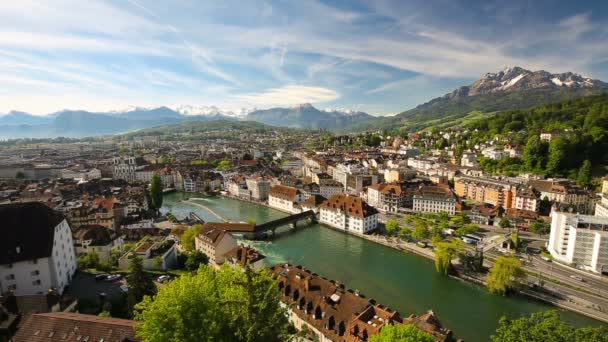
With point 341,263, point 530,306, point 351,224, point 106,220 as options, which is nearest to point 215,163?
point 106,220

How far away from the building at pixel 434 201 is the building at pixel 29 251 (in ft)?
128

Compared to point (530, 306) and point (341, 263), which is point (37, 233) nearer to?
point (341, 263)

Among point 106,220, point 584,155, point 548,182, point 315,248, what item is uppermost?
point 584,155

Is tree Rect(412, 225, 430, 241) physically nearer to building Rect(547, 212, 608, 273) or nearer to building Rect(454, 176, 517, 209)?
building Rect(547, 212, 608, 273)

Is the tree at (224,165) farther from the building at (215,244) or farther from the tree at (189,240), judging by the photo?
the building at (215,244)

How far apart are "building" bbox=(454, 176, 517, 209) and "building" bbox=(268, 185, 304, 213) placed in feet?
83.0

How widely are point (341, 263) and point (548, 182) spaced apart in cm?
Answer: 3488

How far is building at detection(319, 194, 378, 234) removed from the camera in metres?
36.2

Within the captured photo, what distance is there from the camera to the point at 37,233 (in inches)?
722

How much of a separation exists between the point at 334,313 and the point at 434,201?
99.9ft

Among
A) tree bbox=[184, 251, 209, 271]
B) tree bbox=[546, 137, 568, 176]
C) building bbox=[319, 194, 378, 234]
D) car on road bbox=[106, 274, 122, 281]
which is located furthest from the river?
tree bbox=[546, 137, 568, 176]

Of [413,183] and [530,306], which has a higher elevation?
[413,183]

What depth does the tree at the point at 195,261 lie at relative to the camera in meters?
23.6

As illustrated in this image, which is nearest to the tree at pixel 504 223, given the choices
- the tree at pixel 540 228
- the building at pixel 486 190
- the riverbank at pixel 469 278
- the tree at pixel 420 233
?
the tree at pixel 540 228
